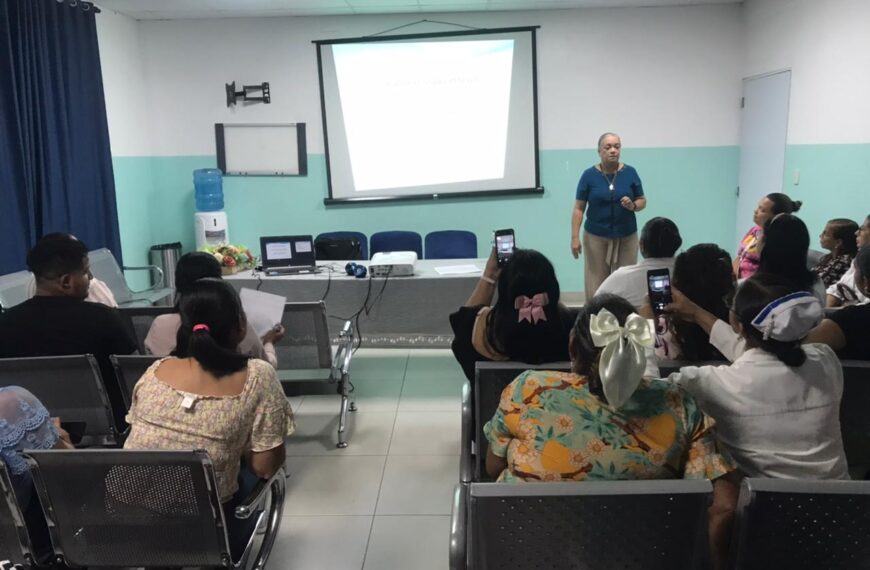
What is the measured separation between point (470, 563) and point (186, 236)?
5919mm

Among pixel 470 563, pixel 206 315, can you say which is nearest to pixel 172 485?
pixel 206 315

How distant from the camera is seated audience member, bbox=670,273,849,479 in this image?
1543mm

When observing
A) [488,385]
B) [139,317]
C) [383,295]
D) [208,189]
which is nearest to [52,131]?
[208,189]

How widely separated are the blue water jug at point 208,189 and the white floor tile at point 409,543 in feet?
15.0

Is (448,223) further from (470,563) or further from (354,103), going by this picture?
(470,563)

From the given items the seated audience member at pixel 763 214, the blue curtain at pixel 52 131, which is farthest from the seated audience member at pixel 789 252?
the blue curtain at pixel 52 131

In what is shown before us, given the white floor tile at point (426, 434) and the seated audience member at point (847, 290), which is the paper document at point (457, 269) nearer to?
the white floor tile at point (426, 434)

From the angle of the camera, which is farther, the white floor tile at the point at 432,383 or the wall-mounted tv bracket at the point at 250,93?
the wall-mounted tv bracket at the point at 250,93

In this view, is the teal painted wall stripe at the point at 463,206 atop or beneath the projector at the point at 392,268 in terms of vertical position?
atop

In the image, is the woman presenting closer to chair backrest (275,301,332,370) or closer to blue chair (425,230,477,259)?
blue chair (425,230,477,259)

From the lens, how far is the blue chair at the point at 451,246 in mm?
5258

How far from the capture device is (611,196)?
188 inches

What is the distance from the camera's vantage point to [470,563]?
139 centimetres

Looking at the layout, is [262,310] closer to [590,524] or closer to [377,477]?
[377,477]
